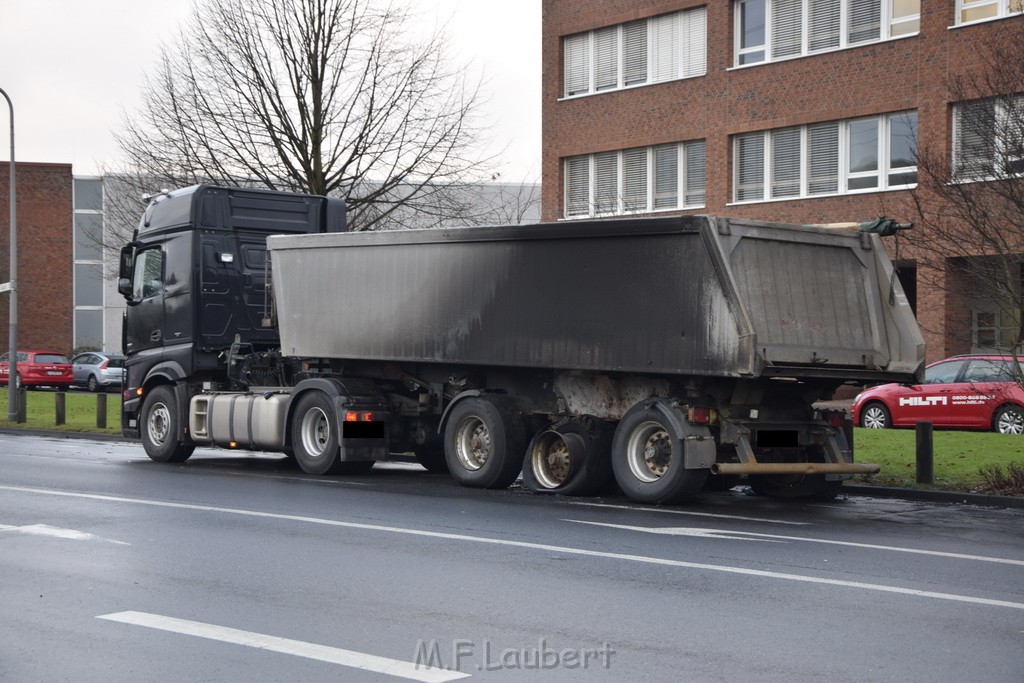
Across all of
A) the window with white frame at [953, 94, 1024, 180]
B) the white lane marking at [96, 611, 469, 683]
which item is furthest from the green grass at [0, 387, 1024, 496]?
the white lane marking at [96, 611, 469, 683]

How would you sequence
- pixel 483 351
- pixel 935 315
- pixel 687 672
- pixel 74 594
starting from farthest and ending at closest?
pixel 935 315 < pixel 483 351 < pixel 74 594 < pixel 687 672

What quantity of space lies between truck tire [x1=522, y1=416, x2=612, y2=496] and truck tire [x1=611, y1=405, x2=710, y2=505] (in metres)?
0.44

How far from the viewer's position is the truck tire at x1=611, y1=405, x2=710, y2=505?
1291 cm

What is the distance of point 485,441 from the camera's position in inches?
585

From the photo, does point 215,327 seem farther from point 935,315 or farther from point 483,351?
point 935,315

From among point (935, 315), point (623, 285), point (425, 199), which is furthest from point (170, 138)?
point (623, 285)

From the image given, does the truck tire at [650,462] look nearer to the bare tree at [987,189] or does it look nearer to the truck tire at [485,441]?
the truck tire at [485,441]

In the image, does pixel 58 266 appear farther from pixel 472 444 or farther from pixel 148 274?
pixel 472 444

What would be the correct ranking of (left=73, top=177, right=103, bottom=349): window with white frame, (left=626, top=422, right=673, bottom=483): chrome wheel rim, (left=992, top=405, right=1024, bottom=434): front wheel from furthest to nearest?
(left=73, top=177, right=103, bottom=349): window with white frame → (left=992, top=405, right=1024, bottom=434): front wheel → (left=626, top=422, right=673, bottom=483): chrome wheel rim

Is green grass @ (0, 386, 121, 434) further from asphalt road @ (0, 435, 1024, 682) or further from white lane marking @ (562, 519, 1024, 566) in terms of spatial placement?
white lane marking @ (562, 519, 1024, 566)

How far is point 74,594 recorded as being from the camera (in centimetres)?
802

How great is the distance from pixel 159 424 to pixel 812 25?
18.2 metres

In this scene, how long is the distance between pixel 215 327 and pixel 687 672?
43.5 feet

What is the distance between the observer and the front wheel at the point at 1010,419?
23797mm
